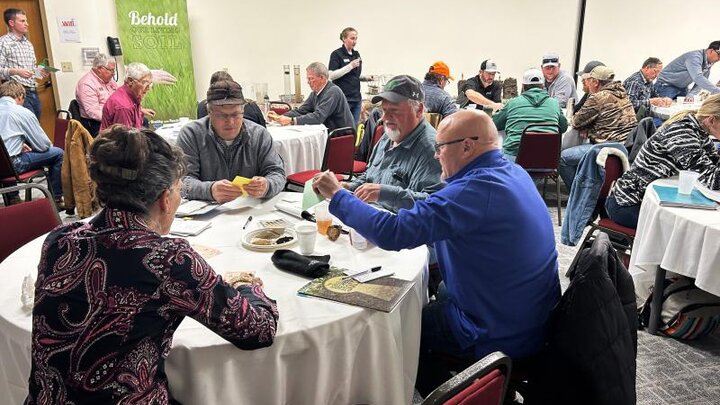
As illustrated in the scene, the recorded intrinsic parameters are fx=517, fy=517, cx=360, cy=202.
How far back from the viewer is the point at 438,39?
8.30 meters

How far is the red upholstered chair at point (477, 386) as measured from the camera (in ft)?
3.22

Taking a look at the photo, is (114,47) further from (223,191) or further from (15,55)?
(223,191)

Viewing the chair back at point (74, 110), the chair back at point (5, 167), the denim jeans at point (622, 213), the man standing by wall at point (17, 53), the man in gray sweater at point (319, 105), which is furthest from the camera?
the man standing by wall at point (17, 53)

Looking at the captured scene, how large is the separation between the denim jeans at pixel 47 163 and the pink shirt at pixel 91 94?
1216 mm

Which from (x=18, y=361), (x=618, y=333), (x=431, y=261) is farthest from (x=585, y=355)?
(x=18, y=361)

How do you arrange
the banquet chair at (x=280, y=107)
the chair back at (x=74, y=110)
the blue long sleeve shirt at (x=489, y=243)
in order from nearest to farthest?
the blue long sleeve shirt at (x=489, y=243), the chair back at (x=74, y=110), the banquet chair at (x=280, y=107)

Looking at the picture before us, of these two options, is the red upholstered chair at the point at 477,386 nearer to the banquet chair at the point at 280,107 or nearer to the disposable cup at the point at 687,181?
the disposable cup at the point at 687,181

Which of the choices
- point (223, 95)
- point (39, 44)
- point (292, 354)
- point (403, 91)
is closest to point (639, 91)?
point (403, 91)

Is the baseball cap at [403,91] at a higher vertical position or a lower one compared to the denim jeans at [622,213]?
higher

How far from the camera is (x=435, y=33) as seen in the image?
326 inches

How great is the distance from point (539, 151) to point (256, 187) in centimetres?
307

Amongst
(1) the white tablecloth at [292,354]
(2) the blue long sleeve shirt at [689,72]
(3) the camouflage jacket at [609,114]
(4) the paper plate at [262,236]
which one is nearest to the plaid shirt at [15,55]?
(1) the white tablecloth at [292,354]

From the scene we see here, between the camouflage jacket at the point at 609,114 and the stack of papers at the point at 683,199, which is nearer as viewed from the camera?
the stack of papers at the point at 683,199

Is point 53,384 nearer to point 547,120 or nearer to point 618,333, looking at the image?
point 618,333
